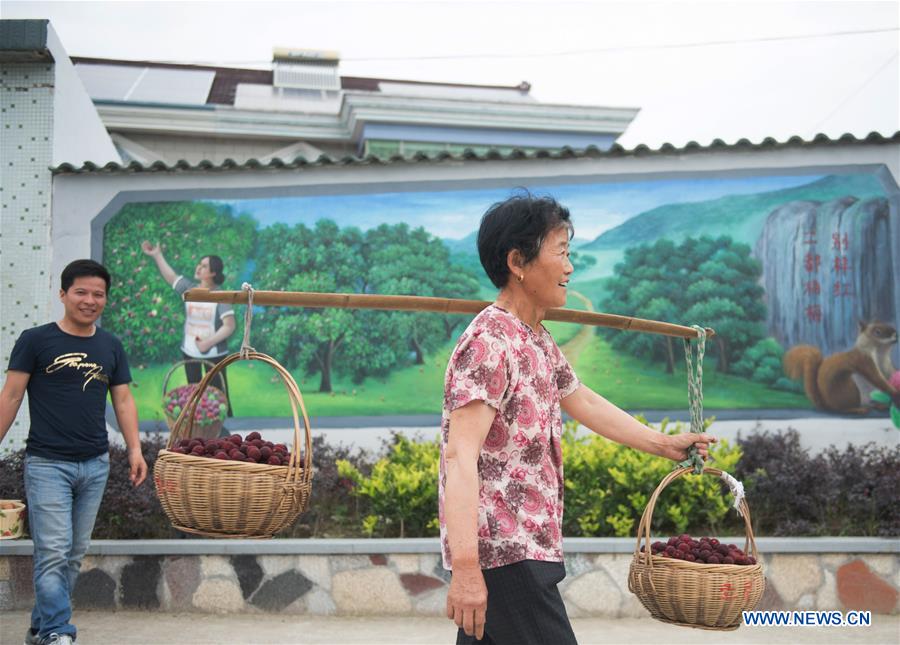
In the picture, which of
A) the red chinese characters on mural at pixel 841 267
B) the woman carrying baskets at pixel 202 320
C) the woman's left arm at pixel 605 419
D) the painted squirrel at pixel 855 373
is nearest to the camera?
the woman's left arm at pixel 605 419

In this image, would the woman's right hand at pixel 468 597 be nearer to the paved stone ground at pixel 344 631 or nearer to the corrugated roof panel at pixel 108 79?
the paved stone ground at pixel 344 631

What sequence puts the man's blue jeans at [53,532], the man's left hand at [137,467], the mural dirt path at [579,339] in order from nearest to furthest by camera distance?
1. the man's blue jeans at [53,532]
2. the man's left hand at [137,467]
3. the mural dirt path at [579,339]

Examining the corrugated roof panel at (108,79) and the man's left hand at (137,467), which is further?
the corrugated roof panel at (108,79)

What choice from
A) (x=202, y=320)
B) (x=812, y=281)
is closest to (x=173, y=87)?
(x=202, y=320)

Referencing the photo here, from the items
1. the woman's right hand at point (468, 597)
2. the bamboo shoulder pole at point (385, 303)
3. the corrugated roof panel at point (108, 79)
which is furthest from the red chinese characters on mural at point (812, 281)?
the corrugated roof panel at point (108, 79)

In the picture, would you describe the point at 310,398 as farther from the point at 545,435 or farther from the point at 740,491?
the point at 545,435

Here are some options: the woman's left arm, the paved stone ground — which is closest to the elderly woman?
the woman's left arm

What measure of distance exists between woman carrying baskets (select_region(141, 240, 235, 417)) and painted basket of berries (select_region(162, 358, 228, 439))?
7 centimetres

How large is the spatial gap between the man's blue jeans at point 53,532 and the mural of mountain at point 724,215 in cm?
531

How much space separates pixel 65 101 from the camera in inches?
356

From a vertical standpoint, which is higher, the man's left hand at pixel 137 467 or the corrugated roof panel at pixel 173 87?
the corrugated roof panel at pixel 173 87

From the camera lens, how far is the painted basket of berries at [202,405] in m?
8.66

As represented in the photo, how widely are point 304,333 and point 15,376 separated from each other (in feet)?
13.3

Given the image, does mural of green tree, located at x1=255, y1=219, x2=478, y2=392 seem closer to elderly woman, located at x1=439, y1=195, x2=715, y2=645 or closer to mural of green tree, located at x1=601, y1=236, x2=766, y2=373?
mural of green tree, located at x1=601, y1=236, x2=766, y2=373
